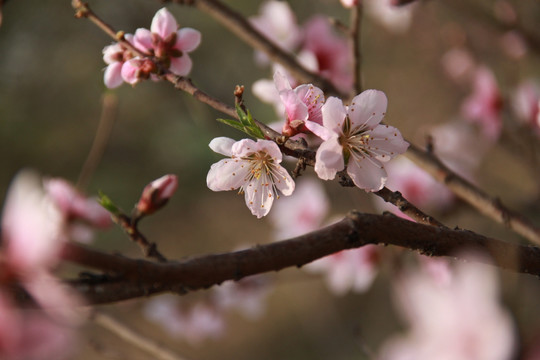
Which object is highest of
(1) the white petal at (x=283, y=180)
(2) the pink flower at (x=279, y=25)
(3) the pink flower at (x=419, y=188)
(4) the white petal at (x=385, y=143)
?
(4) the white petal at (x=385, y=143)

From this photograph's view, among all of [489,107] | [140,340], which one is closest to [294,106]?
[140,340]

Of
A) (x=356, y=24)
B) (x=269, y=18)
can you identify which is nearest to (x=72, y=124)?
(x=269, y=18)

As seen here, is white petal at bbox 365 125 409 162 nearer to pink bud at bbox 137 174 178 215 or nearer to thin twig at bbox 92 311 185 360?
pink bud at bbox 137 174 178 215

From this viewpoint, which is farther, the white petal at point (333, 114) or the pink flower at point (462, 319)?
the white petal at point (333, 114)

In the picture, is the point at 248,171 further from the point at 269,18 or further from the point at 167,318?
the point at 167,318

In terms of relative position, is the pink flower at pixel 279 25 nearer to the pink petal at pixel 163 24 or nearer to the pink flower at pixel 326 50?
the pink flower at pixel 326 50

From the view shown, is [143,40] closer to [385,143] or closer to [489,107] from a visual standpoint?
[385,143]

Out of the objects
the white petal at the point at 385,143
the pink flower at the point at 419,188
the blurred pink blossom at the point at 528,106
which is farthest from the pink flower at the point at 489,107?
the white petal at the point at 385,143
